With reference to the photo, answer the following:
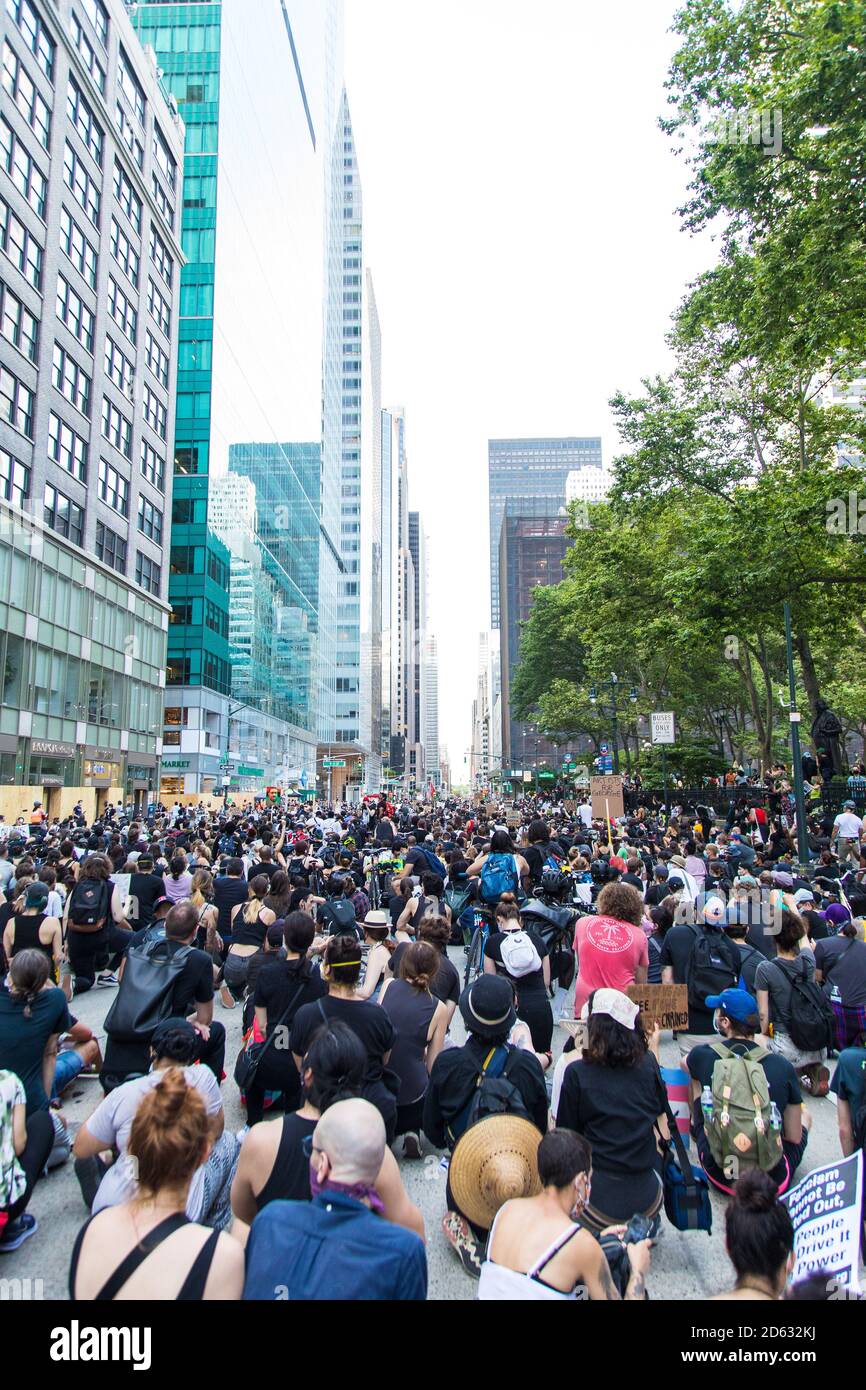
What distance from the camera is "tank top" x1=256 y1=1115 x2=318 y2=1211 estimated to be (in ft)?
10.8

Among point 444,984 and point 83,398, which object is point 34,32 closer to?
point 83,398

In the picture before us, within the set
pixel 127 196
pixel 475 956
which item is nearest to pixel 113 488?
pixel 127 196

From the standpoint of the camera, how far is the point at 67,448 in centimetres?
3647

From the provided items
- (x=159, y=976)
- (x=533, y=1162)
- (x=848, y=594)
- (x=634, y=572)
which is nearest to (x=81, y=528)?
(x=634, y=572)

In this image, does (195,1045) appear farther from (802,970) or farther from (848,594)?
(848,594)

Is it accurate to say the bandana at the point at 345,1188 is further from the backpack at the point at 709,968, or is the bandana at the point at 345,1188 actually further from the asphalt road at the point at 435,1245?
the backpack at the point at 709,968

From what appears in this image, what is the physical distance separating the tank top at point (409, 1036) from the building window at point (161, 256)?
2120 inches

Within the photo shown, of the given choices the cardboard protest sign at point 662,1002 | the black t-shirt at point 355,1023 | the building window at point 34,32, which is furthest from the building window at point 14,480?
the cardboard protest sign at point 662,1002

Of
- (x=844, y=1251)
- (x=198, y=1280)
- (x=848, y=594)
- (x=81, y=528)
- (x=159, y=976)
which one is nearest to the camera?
(x=198, y=1280)

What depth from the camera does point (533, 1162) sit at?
12.0 feet

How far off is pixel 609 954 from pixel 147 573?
4647 centimetres

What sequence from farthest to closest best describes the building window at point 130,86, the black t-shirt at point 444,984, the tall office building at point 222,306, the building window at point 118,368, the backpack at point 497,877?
the tall office building at point 222,306 → the building window at point 130,86 → the building window at point 118,368 → the backpack at point 497,877 → the black t-shirt at point 444,984

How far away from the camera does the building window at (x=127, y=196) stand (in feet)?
138
